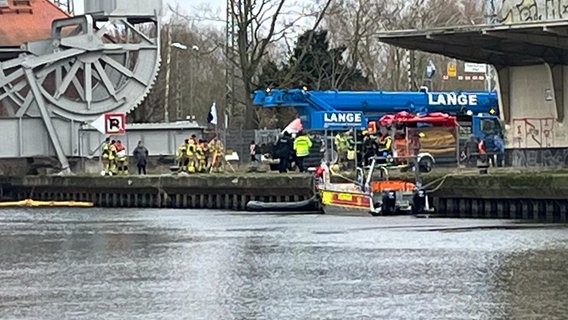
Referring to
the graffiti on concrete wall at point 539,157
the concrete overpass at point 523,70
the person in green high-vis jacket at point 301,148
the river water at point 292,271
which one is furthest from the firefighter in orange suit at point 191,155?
the river water at point 292,271

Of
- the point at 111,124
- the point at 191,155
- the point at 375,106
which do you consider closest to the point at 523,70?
the point at 375,106

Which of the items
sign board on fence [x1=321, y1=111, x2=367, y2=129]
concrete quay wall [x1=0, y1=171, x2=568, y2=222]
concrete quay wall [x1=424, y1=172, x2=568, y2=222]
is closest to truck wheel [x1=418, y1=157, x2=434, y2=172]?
concrete quay wall [x1=0, y1=171, x2=568, y2=222]

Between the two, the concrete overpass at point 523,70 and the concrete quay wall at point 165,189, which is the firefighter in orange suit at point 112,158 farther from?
the concrete overpass at point 523,70

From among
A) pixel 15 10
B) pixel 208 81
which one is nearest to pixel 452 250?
pixel 15 10

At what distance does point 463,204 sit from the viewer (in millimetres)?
36656

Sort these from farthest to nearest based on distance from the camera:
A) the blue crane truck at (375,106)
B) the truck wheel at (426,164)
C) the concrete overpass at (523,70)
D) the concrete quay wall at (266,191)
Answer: the blue crane truck at (375,106) < the truck wheel at (426,164) < the concrete overpass at (523,70) < the concrete quay wall at (266,191)

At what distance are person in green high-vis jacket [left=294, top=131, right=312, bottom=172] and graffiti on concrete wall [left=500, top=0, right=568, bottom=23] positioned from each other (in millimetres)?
7359

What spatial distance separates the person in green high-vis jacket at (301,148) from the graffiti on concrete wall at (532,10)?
736cm

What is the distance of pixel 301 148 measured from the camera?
45.8 m

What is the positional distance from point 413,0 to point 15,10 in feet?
95.1

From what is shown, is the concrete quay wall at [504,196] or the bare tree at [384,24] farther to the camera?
the bare tree at [384,24]

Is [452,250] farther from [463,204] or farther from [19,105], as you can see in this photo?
[19,105]

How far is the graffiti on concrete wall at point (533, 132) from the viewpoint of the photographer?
4425cm

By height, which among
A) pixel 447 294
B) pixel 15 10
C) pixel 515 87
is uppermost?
pixel 15 10
